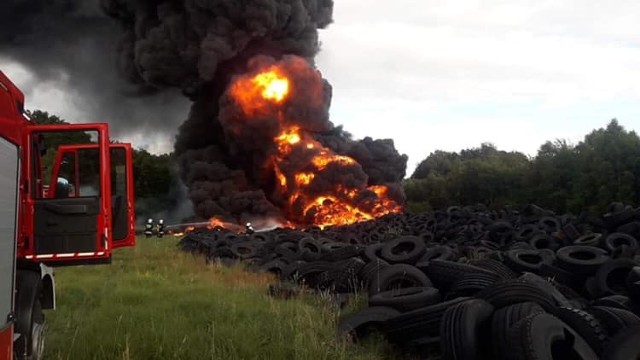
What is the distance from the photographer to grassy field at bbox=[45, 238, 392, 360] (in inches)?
271

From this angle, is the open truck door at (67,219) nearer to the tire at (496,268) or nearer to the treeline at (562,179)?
the tire at (496,268)

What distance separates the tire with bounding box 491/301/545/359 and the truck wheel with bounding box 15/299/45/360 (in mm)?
4616

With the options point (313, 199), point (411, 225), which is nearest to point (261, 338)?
point (411, 225)

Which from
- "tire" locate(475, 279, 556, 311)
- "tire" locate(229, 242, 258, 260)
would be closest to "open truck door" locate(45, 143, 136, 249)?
"tire" locate(475, 279, 556, 311)

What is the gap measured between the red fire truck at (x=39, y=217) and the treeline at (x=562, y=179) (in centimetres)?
3207

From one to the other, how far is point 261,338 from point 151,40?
122ft

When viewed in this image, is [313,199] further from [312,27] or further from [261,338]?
[261,338]

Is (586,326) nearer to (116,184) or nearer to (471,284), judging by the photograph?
(471,284)

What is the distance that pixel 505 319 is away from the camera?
5.94m

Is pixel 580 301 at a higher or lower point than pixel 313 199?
lower

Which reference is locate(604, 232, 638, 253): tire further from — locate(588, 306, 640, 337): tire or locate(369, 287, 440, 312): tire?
locate(588, 306, 640, 337): tire

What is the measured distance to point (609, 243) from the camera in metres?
13.2

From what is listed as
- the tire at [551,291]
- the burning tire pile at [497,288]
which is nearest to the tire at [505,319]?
the burning tire pile at [497,288]

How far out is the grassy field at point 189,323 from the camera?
6.89 metres
